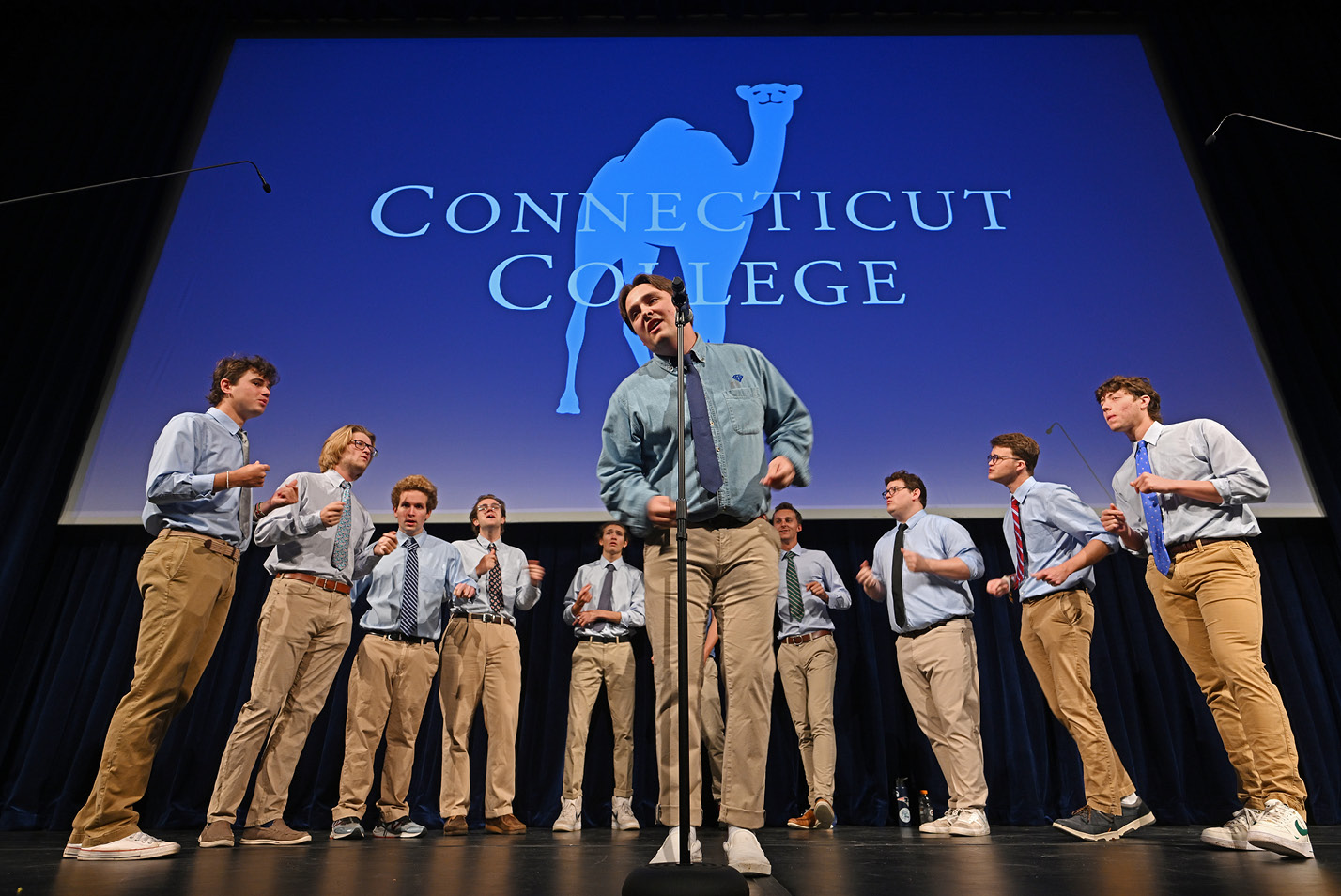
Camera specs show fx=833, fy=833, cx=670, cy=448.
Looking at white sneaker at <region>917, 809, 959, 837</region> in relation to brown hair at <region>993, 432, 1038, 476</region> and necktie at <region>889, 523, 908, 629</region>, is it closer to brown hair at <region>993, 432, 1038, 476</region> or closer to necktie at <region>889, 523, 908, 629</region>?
necktie at <region>889, 523, 908, 629</region>

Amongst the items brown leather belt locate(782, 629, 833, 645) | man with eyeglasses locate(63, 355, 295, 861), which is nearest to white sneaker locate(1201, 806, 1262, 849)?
brown leather belt locate(782, 629, 833, 645)

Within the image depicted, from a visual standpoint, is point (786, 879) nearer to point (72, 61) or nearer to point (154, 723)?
point (154, 723)

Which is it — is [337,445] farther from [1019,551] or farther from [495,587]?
[1019,551]

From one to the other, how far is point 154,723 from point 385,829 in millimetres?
1366

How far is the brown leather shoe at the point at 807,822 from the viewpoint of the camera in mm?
3922

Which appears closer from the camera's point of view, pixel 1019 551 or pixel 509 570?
pixel 1019 551

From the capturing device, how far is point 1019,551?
3.58m

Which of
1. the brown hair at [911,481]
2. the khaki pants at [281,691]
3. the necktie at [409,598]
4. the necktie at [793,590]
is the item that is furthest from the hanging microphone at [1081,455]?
the khaki pants at [281,691]

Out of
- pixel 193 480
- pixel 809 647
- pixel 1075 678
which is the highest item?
pixel 193 480

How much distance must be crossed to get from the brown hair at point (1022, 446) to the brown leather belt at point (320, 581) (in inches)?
113

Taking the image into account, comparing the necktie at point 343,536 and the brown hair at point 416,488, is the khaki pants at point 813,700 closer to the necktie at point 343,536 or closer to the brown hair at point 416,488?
the brown hair at point 416,488

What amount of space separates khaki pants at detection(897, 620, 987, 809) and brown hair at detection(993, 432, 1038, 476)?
0.75 m

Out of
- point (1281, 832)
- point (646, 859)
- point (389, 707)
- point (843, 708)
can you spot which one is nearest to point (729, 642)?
point (646, 859)

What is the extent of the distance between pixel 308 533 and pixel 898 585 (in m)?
2.52
